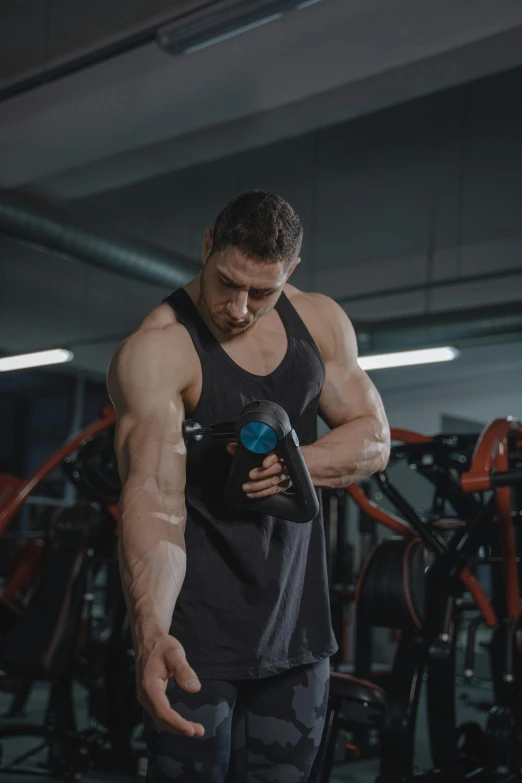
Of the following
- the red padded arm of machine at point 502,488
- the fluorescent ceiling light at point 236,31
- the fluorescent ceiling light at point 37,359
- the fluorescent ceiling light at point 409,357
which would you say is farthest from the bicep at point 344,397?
the fluorescent ceiling light at point 37,359

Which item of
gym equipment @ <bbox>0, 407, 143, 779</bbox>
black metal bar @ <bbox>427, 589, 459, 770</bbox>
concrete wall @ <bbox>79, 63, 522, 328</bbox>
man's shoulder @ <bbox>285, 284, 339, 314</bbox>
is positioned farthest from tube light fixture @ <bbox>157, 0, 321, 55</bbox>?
concrete wall @ <bbox>79, 63, 522, 328</bbox>

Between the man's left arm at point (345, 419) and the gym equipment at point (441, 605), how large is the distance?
1.27m

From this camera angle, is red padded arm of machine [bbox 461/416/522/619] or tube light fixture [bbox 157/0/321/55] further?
tube light fixture [bbox 157/0/321/55]

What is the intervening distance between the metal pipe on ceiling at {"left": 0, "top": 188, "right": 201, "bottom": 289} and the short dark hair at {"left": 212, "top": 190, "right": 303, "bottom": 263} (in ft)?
13.7

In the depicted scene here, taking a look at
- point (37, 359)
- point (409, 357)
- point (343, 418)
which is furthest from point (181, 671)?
point (37, 359)

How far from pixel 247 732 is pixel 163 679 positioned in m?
0.45

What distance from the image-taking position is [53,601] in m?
3.35

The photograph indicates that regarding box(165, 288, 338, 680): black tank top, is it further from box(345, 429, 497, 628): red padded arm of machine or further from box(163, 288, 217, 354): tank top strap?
Answer: box(345, 429, 497, 628): red padded arm of machine

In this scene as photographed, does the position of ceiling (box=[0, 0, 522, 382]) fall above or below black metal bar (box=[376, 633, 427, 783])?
above

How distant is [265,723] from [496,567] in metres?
1.95

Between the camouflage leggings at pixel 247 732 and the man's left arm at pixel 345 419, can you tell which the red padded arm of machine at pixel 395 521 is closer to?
the man's left arm at pixel 345 419

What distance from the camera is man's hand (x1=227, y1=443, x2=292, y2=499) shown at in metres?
1.26

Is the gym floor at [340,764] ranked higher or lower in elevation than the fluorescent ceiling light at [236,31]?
lower

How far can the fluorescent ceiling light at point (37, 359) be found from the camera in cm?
758
